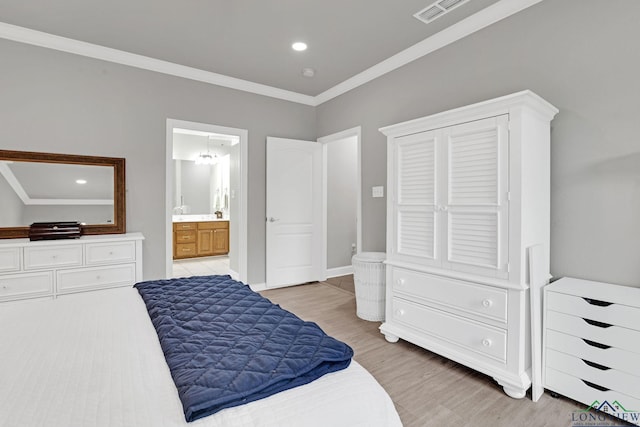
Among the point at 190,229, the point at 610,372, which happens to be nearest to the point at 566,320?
the point at 610,372

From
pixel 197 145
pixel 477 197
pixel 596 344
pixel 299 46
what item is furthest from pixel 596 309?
pixel 197 145

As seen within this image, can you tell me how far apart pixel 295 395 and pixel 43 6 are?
3.48 meters

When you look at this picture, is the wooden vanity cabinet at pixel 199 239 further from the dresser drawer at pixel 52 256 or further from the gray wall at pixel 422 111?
the dresser drawer at pixel 52 256

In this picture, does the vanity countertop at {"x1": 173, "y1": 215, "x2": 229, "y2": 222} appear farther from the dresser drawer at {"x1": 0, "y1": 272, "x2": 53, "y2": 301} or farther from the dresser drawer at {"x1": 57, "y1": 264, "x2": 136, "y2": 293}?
the dresser drawer at {"x1": 0, "y1": 272, "x2": 53, "y2": 301}

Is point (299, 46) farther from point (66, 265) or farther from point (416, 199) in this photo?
point (66, 265)

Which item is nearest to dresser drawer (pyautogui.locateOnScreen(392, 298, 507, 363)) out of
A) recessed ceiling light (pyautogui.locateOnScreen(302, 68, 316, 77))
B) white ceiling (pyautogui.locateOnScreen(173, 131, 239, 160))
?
recessed ceiling light (pyautogui.locateOnScreen(302, 68, 316, 77))

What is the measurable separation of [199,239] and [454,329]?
19.0ft

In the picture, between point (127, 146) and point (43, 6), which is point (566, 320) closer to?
point (127, 146)

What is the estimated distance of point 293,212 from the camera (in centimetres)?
451

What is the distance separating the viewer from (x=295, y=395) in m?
1.02

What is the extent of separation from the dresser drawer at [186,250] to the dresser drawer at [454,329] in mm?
5248

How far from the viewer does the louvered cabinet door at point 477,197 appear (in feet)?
6.78

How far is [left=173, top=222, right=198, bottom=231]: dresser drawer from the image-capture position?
6551 mm

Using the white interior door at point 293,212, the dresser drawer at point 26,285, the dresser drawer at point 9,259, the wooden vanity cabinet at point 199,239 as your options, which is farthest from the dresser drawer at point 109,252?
the wooden vanity cabinet at point 199,239
